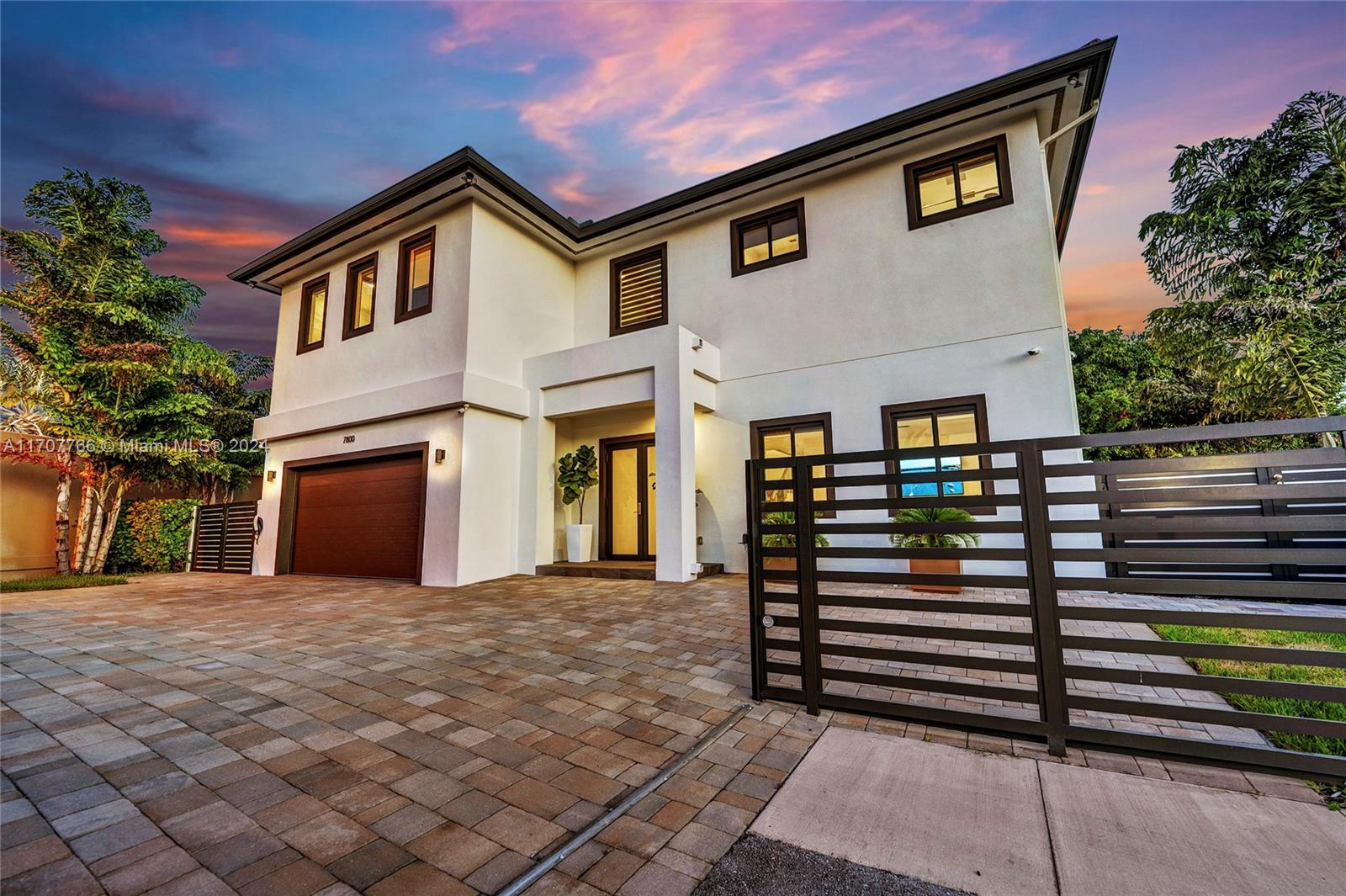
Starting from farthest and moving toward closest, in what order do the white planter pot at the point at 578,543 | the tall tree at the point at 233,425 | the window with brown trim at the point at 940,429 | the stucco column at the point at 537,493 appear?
the tall tree at the point at 233,425
the white planter pot at the point at 578,543
the stucco column at the point at 537,493
the window with brown trim at the point at 940,429

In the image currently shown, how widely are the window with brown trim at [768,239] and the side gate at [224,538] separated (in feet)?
34.8

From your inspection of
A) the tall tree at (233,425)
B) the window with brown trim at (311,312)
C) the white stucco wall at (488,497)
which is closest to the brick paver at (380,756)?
the white stucco wall at (488,497)

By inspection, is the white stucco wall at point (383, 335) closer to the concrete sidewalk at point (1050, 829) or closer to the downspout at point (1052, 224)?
the concrete sidewalk at point (1050, 829)

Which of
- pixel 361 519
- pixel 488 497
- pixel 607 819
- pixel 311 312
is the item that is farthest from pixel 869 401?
pixel 311 312

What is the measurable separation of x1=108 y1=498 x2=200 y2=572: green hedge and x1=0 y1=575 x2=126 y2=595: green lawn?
1.60 m

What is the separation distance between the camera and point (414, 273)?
9.23 meters

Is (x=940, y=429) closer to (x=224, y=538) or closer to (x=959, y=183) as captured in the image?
(x=959, y=183)

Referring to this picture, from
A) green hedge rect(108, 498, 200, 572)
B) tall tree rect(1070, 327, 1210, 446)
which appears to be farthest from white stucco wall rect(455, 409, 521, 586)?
tall tree rect(1070, 327, 1210, 446)

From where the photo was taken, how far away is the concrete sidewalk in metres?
1.48

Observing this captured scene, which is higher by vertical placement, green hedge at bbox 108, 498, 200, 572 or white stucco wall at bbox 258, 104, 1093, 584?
white stucco wall at bbox 258, 104, 1093, 584

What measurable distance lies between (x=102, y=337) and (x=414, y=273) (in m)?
6.04

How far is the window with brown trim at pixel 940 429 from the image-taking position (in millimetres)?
6930

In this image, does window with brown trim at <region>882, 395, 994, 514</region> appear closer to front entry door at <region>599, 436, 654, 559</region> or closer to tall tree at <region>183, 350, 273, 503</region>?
front entry door at <region>599, 436, 654, 559</region>

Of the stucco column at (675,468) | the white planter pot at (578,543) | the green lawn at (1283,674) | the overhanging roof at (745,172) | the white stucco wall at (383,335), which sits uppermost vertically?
the overhanging roof at (745,172)
